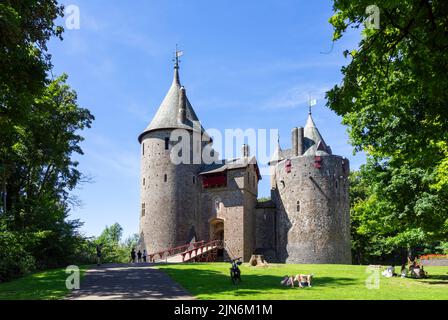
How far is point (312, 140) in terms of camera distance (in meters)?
50.2

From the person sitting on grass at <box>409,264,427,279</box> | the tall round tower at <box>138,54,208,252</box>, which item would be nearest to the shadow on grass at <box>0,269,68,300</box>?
the person sitting on grass at <box>409,264,427,279</box>

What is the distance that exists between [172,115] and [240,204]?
1149 centimetres

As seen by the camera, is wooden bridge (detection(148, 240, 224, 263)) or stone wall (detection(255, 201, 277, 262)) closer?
wooden bridge (detection(148, 240, 224, 263))

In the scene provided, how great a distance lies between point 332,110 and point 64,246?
26213 mm

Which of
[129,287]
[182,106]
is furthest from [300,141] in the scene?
[129,287]

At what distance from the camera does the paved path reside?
14.5 meters

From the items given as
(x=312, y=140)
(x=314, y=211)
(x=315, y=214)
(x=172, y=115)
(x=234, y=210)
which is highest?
(x=172, y=115)

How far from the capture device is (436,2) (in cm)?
1011

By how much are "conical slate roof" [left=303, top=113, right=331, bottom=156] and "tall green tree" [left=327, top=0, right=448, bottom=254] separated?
21.3 m

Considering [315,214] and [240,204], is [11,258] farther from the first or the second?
[315,214]

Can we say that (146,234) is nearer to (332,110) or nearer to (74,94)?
(74,94)

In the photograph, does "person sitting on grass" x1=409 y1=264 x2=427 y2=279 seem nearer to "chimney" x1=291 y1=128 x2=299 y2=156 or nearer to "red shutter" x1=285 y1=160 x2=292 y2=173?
"red shutter" x1=285 y1=160 x2=292 y2=173

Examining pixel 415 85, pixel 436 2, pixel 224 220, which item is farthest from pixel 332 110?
pixel 224 220

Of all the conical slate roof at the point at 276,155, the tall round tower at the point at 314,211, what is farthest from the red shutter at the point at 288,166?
the conical slate roof at the point at 276,155
